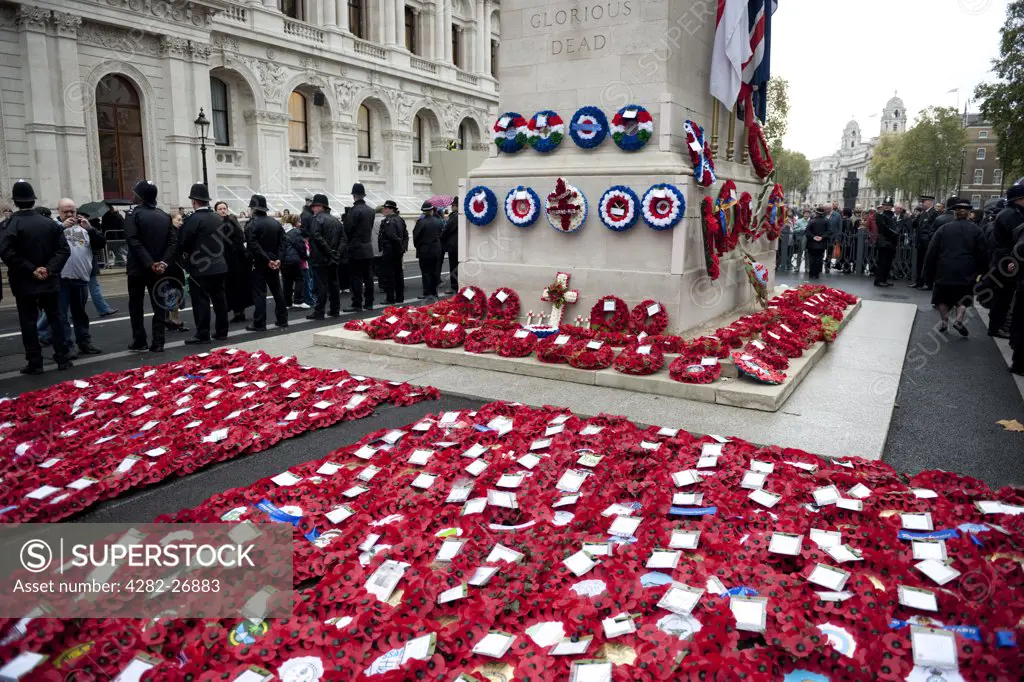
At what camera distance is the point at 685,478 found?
14.2 feet

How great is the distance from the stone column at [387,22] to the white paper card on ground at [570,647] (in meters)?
35.1

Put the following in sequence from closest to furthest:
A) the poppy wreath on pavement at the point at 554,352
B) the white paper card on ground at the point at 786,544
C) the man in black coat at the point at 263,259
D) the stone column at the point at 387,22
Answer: the white paper card on ground at the point at 786,544 → the poppy wreath on pavement at the point at 554,352 → the man in black coat at the point at 263,259 → the stone column at the point at 387,22

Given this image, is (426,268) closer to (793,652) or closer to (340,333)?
(340,333)

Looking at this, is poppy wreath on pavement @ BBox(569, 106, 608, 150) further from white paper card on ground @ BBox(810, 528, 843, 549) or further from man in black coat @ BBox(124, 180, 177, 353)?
white paper card on ground @ BBox(810, 528, 843, 549)

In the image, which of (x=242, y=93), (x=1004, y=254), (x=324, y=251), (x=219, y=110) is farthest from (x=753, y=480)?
(x=242, y=93)

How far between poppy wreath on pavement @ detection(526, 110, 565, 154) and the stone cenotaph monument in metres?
0.09

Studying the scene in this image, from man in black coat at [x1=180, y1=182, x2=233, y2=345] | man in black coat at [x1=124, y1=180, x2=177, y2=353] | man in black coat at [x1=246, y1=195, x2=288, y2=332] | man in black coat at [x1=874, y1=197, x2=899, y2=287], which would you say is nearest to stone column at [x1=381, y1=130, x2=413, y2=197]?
man in black coat at [x1=874, y1=197, x2=899, y2=287]

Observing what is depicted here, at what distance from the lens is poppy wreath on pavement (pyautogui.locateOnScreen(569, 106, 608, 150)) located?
816 cm

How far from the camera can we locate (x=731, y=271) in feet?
31.7

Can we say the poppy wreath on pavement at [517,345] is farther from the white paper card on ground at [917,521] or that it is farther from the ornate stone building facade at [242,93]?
the ornate stone building facade at [242,93]

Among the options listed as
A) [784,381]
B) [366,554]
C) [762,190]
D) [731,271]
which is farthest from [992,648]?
[762,190]

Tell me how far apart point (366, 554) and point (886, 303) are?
1243 centimetres

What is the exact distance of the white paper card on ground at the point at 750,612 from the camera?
282cm

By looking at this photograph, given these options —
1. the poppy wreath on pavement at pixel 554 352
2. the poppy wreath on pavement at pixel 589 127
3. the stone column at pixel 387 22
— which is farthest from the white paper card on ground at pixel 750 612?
the stone column at pixel 387 22
